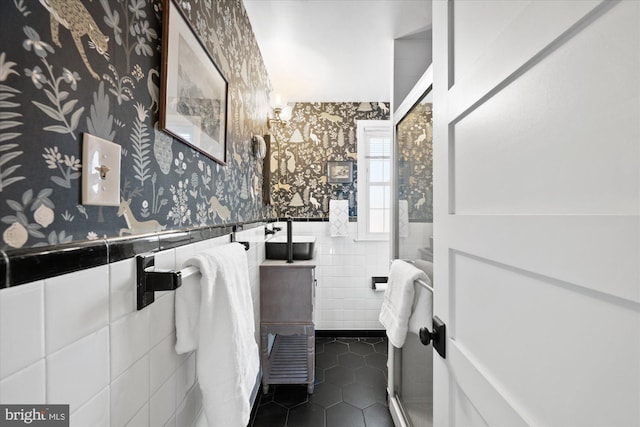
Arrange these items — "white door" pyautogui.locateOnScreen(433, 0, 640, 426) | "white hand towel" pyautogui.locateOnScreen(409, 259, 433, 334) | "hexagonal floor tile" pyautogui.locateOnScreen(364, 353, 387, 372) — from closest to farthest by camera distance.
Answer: "white door" pyautogui.locateOnScreen(433, 0, 640, 426)
"white hand towel" pyautogui.locateOnScreen(409, 259, 433, 334)
"hexagonal floor tile" pyautogui.locateOnScreen(364, 353, 387, 372)

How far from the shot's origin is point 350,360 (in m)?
2.43

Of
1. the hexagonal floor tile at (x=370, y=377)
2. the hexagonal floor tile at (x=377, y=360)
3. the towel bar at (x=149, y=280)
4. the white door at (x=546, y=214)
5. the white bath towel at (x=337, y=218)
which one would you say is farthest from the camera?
the white bath towel at (x=337, y=218)

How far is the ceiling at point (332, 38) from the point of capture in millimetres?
1669

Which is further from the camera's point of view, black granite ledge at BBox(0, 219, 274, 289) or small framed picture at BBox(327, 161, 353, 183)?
small framed picture at BBox(327, 161, 353, 183)

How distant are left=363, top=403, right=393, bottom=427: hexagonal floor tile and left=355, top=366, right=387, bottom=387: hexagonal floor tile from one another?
0.24m

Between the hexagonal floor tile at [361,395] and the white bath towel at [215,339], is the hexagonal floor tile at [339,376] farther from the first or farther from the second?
the white bath towel at [215,339]

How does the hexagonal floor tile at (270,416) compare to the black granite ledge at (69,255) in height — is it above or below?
below

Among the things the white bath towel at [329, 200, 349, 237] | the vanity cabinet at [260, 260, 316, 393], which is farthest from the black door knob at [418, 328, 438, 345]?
the white bath towel at [329, 200, 349, 237]

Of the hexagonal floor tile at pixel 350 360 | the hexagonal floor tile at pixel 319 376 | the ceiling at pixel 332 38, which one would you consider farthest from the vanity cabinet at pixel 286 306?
the ceiling at pixel 332 38

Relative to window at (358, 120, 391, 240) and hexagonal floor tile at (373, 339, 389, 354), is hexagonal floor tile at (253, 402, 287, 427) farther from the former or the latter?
window at (358, 120, 391, 240)

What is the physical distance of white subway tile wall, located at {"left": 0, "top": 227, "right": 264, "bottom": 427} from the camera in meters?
0.40

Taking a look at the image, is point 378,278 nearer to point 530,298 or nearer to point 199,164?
point 199,164

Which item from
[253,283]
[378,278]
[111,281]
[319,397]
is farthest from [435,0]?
[378,278]

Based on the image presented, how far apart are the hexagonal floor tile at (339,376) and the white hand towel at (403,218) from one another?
4.13ft
